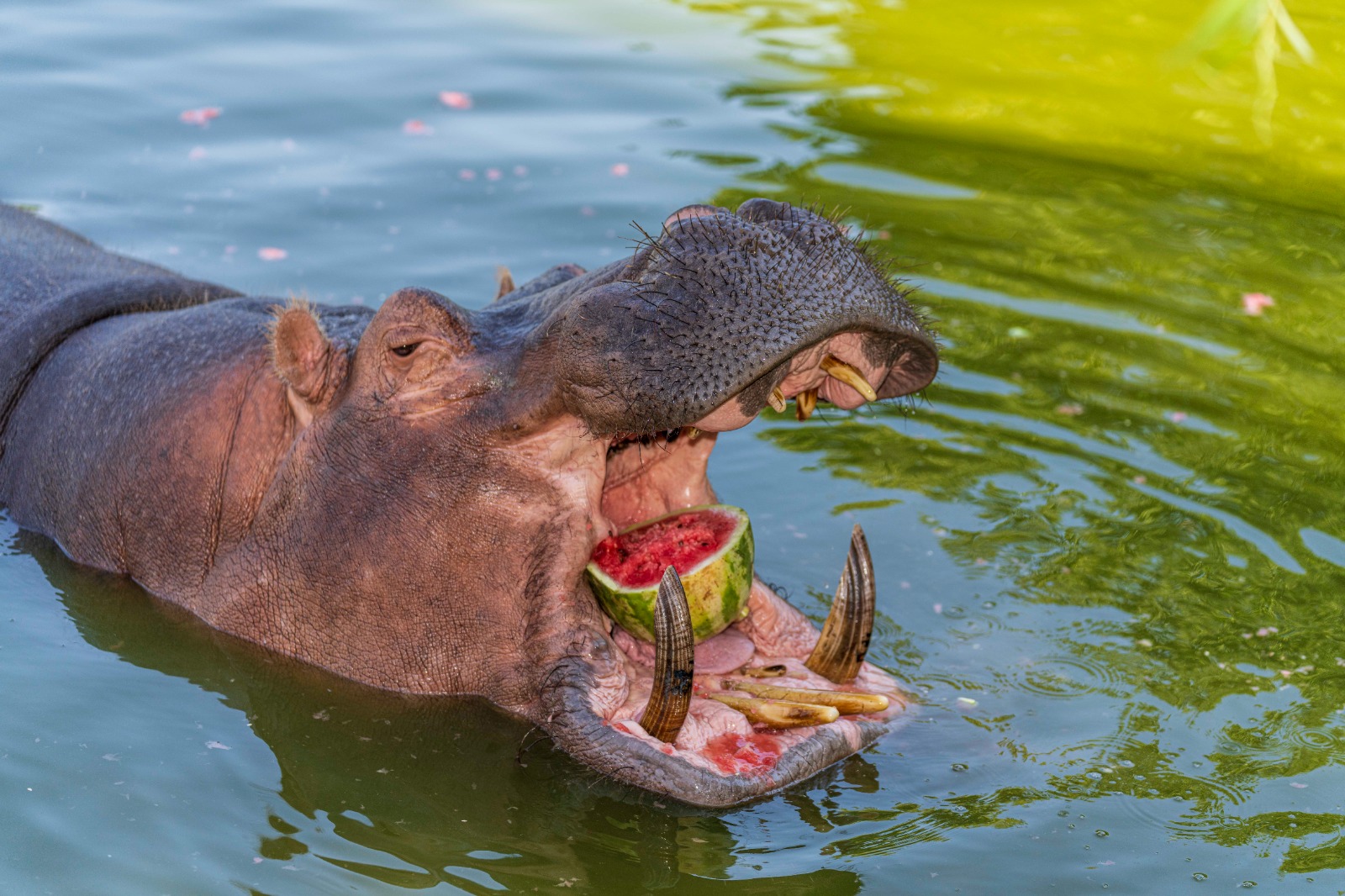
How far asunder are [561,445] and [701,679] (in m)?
0.97

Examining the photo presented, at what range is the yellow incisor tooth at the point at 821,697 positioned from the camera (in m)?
5.25

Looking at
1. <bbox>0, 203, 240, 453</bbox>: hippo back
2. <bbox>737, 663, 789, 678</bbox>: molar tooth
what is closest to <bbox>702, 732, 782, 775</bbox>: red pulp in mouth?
<bbox>737, 663, 789, 678</bbox>: molar tooth

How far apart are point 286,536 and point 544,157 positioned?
21.2 feet

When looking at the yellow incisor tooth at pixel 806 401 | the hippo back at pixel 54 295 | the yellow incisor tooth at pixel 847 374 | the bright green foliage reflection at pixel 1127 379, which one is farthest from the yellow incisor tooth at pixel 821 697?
the hippo back at pixel 54 295

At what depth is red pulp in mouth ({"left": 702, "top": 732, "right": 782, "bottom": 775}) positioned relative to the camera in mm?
4977

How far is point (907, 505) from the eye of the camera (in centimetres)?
730

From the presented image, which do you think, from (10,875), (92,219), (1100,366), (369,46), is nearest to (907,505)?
(1100,366)

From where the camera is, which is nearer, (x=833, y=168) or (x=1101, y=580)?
(x=1101, y=580)

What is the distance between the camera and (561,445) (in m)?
5.02

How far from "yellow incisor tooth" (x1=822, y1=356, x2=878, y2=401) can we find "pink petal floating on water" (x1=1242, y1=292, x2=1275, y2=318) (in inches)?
193

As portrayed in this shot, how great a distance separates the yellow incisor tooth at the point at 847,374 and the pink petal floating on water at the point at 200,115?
25.8ft

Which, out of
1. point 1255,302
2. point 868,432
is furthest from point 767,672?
point 1255,302

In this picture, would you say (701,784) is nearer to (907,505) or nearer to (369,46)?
(907,505)

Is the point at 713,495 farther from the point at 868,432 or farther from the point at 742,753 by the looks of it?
the point at 868,432
